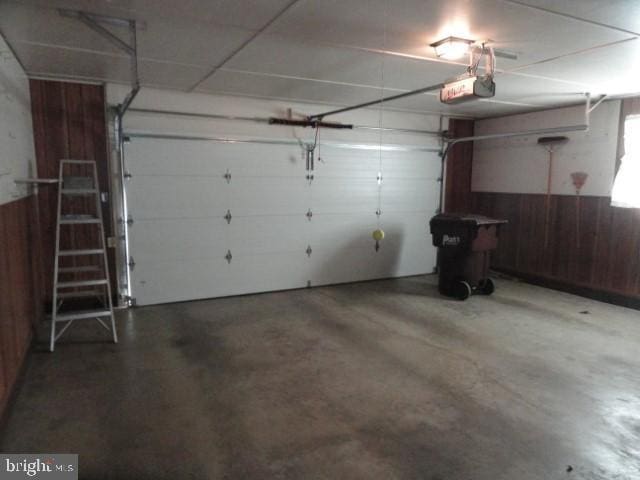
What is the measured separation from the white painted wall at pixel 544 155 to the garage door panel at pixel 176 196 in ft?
14.5

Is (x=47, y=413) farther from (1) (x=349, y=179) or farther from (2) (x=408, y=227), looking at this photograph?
(2) (x=408, y=227)

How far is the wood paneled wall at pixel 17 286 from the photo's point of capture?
9.12 feet

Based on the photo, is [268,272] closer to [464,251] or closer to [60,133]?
[464,251]

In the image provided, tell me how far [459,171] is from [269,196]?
3.50 m

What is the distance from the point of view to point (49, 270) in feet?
15.3

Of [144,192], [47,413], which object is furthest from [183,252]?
[47,413]

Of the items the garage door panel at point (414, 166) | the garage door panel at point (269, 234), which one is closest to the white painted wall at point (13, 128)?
the garage door panel at point (269, 234)

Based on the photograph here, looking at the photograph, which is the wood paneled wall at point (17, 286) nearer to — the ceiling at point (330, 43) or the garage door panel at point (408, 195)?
the ceiling at point (330, 43)

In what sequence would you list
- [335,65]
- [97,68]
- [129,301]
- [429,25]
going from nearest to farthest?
[429,25], [335,65], [97,68], [129,301]

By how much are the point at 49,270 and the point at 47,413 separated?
7.67ft

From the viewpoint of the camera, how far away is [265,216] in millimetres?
5777

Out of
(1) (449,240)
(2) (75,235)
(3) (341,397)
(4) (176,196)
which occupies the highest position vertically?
(4) (176,196)

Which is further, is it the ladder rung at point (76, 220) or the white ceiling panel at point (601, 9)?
the ladder rung at point (76, 220)

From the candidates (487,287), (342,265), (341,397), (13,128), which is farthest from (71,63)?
(487,287)
